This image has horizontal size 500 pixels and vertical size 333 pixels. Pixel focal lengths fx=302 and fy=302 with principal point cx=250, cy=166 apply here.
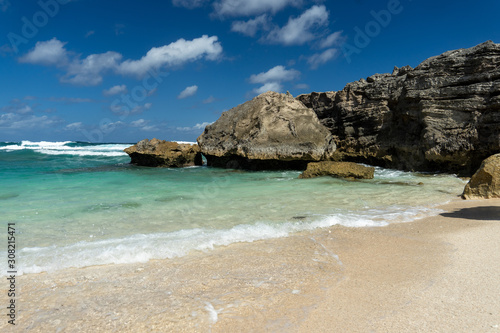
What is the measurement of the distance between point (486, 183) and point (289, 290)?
6413 millimetres

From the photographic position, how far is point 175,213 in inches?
241

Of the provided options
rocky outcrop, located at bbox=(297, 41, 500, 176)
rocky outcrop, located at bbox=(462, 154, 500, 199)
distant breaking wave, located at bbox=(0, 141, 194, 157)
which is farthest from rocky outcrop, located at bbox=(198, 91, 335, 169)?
distant breaking wave, located at bbox=(0, 141, 194, 157)

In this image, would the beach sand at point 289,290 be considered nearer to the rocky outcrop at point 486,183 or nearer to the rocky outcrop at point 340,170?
the rocky outcrop at point 486,183

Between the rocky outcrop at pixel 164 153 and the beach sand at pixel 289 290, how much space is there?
14433mm

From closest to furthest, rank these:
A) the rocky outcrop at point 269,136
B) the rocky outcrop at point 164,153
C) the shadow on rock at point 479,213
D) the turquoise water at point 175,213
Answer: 1. the turquoise water at point 175,213
2. the shadow on rock at point 479,213
3. the rocky outcrop at point 269,136
4. the rocky outcrop at point 164,153

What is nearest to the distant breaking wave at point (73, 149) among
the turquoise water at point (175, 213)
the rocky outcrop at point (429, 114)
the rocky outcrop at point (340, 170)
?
the rocky outcrop at point (429, 114)

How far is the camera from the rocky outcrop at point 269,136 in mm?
14258

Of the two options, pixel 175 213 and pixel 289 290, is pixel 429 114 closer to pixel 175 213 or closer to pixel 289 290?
pixel 175 213

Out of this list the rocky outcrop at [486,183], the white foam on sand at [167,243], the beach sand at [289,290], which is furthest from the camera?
the rocky outcrop at [486,183]

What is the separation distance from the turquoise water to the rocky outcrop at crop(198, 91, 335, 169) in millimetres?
4538

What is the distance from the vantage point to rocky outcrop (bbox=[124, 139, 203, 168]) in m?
17.6

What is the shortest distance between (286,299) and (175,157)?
15880 mm

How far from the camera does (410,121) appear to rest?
13242 mm

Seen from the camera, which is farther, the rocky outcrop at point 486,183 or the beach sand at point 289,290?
the rocky outcrop at point 486,183
